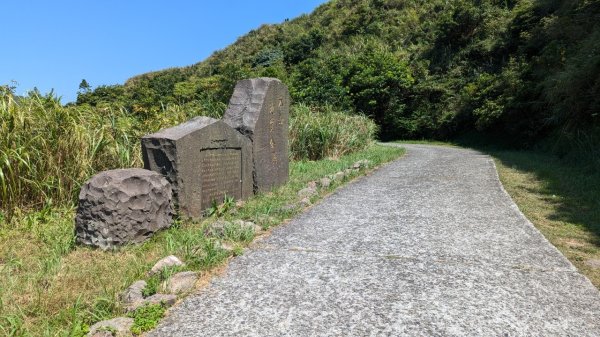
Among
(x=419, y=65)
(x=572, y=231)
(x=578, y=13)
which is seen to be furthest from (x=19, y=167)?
(x=419, y=65)

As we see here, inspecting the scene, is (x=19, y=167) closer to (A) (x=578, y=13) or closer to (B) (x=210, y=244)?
(B) (x=210, y=244)

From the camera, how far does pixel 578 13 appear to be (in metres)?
12.6

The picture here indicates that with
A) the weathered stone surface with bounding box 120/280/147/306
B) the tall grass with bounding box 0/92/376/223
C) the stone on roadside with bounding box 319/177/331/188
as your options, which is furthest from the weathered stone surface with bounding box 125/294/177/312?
the stone on roadside with bounding box 319/177/331/188

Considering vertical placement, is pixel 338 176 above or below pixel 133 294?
above

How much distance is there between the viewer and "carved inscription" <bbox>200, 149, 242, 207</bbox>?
539cm

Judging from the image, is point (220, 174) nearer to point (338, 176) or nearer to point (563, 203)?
point (338, 176)

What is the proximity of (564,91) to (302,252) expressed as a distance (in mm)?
8822

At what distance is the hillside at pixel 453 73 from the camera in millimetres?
10594

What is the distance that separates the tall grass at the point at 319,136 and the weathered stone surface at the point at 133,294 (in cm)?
785

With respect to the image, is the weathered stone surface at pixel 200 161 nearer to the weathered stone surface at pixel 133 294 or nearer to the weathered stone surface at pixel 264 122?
the weathered stone surface at pixel 264 122

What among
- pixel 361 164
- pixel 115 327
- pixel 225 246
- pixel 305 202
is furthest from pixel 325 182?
pixel 115 327

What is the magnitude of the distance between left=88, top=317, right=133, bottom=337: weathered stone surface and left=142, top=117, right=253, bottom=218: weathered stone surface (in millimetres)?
2272

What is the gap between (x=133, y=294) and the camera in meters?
2.98

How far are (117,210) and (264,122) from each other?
3.08 metres
